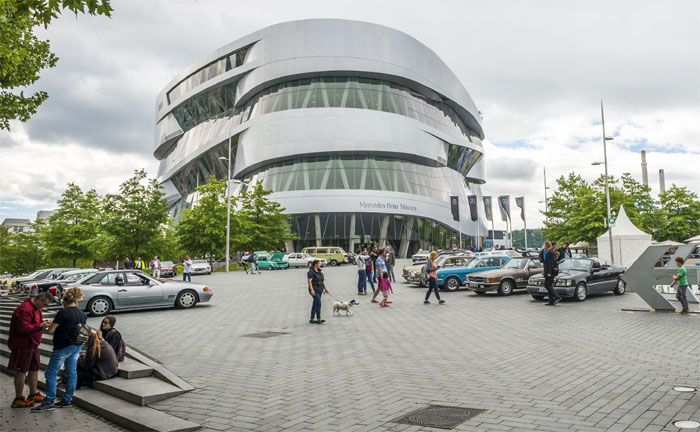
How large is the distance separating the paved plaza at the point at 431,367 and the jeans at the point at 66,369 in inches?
30.6

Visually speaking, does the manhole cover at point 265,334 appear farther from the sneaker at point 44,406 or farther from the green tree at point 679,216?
the green tree at point 679,216

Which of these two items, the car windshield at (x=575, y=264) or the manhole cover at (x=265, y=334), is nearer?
the manhole cover at (x=265, y=334)

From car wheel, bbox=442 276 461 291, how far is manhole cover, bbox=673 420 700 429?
17.1 m

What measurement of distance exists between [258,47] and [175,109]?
26.6 m

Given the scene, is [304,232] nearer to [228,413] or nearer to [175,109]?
[175,109]

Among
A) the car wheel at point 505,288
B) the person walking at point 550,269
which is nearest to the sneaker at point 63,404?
the person walking at point 550,269

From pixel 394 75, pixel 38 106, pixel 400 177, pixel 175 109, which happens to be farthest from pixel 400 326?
pixel 175 109

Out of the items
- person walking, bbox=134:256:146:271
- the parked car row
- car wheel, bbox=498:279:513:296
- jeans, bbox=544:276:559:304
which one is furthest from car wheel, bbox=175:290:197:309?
person walking, bbox=134:256:146:271

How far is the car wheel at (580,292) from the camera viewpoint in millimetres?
17422

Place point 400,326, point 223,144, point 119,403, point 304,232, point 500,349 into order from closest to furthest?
point 119,403 < point 500,349 < point 400,326 < point 304,232 < point 223,144

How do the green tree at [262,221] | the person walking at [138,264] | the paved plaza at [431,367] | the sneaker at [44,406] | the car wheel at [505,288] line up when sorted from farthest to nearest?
the green tree at [262,221]
the person walking at [138,264]
the car wheel at [505,288]
the sneaker at [44,406]
the paved plaza at [431,367]

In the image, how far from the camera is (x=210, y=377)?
7.82 metres

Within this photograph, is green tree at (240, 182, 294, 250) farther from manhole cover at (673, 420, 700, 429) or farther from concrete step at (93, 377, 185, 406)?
manhole cover at (673, 420, 700, 429)

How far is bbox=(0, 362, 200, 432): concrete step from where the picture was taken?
5.75 metres
